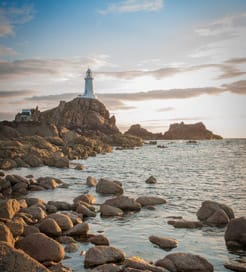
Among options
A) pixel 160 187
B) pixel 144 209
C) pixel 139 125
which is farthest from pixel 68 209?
pixel 139 125

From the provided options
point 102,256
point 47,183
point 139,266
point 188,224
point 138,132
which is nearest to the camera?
point 139,266

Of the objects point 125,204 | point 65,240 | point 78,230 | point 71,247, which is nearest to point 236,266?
point 71,247

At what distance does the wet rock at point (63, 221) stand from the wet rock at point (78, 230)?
372mm

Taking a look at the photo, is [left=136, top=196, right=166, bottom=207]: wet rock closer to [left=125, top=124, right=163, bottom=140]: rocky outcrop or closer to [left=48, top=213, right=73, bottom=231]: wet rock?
[left=48, top=213, right=73, bottom=231]: wet rock

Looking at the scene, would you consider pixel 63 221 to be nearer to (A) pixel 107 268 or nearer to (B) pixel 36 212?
(B) pixel 36 212

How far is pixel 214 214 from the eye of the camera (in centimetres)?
1727

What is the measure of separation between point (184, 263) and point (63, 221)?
20.5 feet

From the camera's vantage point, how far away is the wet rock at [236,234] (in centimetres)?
1368

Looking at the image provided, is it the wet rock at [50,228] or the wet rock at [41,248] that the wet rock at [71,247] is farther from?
the wet rock at [50,228]

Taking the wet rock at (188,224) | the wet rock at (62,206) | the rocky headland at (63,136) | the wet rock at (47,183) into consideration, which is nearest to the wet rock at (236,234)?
the wet rock at (188,224)

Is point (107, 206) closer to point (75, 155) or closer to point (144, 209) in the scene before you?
point (144, 209)

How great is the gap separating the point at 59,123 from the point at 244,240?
12896 cm

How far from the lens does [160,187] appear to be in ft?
99.4

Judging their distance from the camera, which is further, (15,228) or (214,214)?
(214,214)
